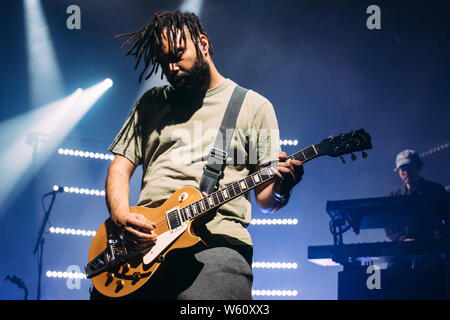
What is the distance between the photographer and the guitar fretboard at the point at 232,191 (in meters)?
2.23

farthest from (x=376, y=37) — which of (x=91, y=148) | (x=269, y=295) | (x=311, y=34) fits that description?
(x=91, y=148)

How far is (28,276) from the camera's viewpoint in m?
8.46

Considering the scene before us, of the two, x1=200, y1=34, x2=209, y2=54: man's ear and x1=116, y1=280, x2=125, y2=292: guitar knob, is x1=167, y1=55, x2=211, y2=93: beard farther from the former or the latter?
x1=116, y1=280, x2=125, y2=292: guitar knob

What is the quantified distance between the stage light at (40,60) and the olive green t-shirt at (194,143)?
22.1ft

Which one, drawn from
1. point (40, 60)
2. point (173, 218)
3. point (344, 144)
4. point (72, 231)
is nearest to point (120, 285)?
point (173, 218)

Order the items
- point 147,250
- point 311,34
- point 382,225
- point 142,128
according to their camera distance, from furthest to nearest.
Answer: point 311,34 → point 382,225 → point 142,128 → point 147,250

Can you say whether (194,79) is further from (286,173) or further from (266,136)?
(286,173)

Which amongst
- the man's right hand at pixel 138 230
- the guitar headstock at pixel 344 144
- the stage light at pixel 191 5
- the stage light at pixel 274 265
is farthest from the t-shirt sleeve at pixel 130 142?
the stage light at pixel 191 5

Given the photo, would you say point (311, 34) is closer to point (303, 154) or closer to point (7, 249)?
point (303, 154)

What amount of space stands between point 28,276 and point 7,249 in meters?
0.72

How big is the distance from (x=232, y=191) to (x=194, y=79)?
31.2 inches

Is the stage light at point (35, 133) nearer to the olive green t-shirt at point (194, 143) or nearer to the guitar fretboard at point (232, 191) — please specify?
the olive green t-shirt at point (194, 143)

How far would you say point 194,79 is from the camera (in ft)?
8.57

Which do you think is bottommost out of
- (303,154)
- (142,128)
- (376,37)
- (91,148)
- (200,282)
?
(200,282)
